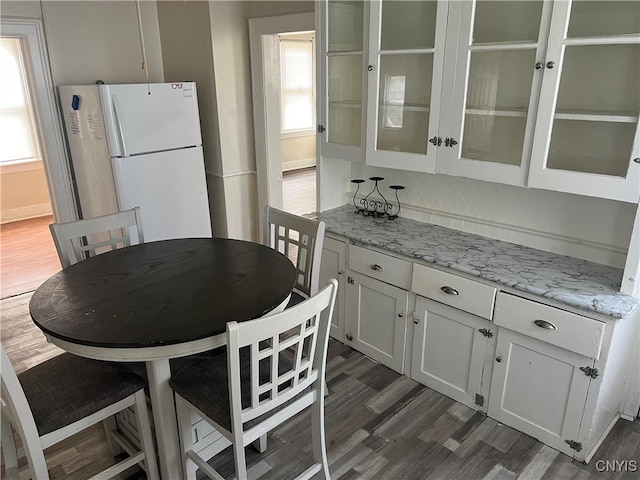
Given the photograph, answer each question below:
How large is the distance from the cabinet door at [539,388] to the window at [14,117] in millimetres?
5800

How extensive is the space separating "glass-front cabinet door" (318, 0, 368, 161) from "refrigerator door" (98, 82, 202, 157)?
1223 millimetres

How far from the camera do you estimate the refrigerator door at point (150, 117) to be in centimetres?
320

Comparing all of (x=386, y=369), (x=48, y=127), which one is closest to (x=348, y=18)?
(x=386, y=369)

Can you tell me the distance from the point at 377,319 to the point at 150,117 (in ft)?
7.17

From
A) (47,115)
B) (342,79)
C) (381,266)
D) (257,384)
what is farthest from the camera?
(47,115)

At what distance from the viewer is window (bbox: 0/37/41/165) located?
5422 mm

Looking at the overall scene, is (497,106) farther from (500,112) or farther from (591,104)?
(591,104)

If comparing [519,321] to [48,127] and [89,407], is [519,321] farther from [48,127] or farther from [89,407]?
[48,127]

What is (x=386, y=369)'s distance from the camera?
2.77 meters

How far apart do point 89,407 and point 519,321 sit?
70.6 inches

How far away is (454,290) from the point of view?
2.29 meters

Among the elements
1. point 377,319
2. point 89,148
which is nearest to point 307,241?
point 377,319

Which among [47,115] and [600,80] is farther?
[47,115]

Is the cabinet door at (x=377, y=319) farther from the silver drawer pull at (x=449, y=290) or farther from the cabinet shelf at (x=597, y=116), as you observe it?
the cabinet shelf at (x=597, y=116)
